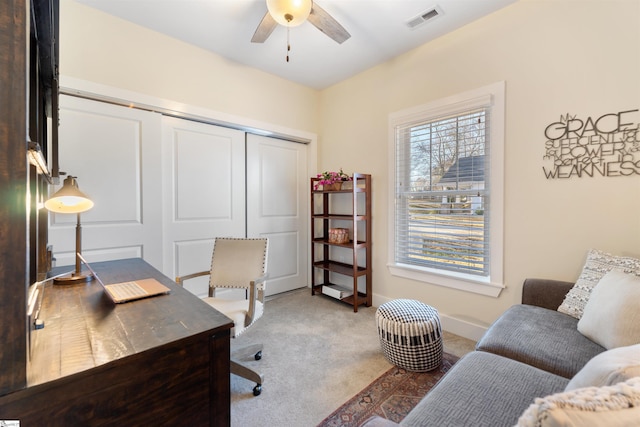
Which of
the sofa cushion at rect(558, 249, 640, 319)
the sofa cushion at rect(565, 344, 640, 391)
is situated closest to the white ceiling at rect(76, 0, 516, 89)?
the sofa cushion at rect(558, 249, 640, 319)

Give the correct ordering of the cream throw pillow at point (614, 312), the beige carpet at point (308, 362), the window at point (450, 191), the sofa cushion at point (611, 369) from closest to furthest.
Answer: the sofa cushion at point (611, 369) < the cream throw pillow at point (614, 312) < the beige carpet at point (308, 362) < the window at point (450, 191)

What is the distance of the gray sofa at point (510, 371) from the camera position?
955 mm

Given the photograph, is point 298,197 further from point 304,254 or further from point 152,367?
point 152,367

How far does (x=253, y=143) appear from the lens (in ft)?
10.8

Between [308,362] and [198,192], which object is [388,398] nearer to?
[308,362]

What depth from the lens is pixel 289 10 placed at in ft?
6.00

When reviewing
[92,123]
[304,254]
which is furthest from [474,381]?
[92,123]

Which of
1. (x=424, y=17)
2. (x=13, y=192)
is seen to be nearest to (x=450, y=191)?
(x=424, y=17)

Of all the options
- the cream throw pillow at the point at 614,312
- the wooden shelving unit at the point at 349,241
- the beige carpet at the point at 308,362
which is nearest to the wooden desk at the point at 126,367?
the beige carpet at the point at 308,362

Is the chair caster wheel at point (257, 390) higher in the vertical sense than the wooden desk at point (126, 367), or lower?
lower

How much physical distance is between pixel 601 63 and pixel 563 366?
1.91 metres

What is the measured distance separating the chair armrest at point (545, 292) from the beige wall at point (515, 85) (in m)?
0.22

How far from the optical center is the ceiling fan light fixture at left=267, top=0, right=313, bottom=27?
1799 mm

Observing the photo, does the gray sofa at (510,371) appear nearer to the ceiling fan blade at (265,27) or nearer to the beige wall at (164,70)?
the ceiling fan blade at (265,27)
